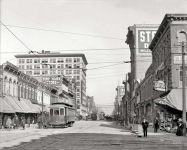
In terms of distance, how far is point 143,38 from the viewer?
7838 centimetres

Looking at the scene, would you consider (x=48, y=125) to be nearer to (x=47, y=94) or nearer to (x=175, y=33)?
(x=175, y=33)

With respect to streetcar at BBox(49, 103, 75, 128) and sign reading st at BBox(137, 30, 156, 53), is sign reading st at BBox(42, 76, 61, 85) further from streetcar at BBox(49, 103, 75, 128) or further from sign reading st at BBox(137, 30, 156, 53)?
streetcar at BBox(49, 103, 75, 128)

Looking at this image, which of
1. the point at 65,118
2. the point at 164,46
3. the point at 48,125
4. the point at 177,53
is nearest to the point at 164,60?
the point at 164,46

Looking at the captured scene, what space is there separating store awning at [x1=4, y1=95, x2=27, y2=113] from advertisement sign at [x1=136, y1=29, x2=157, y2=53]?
36.5 metres

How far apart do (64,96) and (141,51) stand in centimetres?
3220

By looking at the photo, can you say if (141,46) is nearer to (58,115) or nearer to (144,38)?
(144,38)

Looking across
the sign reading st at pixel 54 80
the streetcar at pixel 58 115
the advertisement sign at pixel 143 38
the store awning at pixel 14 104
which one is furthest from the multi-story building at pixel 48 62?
the streetcar at pixel 58 115

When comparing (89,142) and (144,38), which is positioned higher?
(144,38)

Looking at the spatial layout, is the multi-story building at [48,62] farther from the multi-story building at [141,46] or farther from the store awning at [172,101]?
the store awning at [172,101]

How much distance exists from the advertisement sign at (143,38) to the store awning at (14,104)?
36.5 metres

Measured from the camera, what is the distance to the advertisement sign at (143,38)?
251 feet

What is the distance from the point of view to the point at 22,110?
1841 inches

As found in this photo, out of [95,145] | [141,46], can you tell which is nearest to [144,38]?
[141,46]

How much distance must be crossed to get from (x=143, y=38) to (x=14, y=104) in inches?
1645
